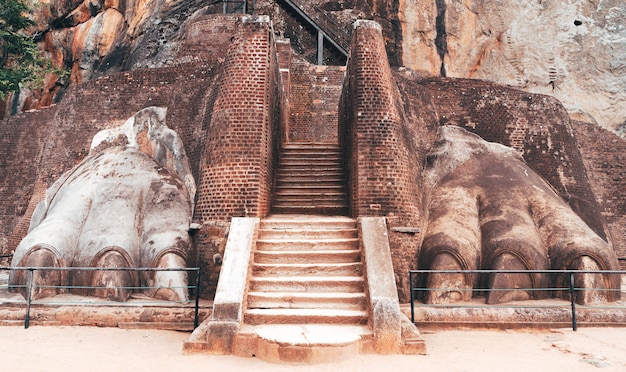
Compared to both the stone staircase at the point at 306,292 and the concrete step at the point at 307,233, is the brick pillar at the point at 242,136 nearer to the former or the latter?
the concrete step at the point at 307,233

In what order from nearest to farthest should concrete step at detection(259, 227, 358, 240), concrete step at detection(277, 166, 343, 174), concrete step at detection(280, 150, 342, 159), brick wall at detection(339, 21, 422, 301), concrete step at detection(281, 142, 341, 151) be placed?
concrete step at detection(259, 227, 358, 240)
brick wall at detection(339, 21, 422, 301)
concrete step at detection(277, 166, 343, 174)
concrete step at detection(280, 150, 342, 159)
concrete step at detection(281, 142, 341, 151)

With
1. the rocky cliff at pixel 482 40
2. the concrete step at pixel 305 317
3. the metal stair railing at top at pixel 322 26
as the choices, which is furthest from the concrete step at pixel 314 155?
the rocky cliff at pixel 482 40

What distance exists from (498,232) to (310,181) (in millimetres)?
3823

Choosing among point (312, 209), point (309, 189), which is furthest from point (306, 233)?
point (309, 189)

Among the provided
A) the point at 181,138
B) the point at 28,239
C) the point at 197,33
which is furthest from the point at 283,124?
the point at 197,33

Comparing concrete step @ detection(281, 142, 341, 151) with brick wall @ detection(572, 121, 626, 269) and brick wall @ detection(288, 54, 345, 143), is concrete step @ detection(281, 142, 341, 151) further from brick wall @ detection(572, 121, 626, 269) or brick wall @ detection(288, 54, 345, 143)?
brick wall @ detection(572, 121, 626, 269)

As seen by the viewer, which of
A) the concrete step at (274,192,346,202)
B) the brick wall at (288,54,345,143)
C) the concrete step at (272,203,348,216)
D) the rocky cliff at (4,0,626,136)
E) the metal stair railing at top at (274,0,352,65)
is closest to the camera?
the concrete step at (272,203,348,216)

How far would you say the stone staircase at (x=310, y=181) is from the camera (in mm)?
9914

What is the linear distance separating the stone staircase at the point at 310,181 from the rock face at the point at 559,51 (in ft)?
45.2

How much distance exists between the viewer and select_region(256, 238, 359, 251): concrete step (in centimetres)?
792

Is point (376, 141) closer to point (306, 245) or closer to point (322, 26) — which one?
point (306, 245)

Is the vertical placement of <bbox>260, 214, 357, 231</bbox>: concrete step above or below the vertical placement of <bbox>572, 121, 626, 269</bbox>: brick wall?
below

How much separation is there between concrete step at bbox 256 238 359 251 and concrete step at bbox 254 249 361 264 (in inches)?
7.2

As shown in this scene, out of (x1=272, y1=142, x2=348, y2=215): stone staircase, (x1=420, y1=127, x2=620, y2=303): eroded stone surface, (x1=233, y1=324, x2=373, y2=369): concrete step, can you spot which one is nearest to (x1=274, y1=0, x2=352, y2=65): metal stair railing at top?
(x1=272, y1=142, x2=348, y2=215): stone staircase
